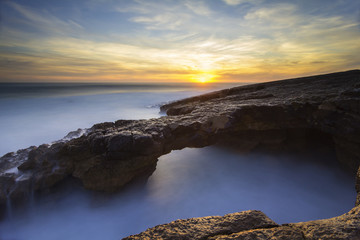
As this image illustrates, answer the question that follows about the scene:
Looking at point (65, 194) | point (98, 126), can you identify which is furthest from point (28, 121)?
point (65, 194)

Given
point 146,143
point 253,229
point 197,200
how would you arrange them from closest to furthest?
point 253,229
point 146,143
point 197,200

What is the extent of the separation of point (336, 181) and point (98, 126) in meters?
7.47

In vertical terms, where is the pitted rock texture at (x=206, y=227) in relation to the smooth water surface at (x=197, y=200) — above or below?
above

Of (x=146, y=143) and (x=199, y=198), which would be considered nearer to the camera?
(x=146, y=143)

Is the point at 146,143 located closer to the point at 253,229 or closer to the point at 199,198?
the point at 199,198

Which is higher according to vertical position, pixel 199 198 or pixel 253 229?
pixel 253 229

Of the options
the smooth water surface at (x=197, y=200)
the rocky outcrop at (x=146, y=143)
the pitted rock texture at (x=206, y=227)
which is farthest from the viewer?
the rocky outcrop at (x=146, y=143)

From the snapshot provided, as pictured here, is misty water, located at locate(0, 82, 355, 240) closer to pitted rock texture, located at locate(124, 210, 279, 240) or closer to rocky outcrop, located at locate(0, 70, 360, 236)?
rocky outcrop, located at locate(0, 70, 360, 236)

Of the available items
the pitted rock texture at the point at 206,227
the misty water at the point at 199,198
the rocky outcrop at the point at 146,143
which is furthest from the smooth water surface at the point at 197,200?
the pitted rock texture at the point at 206,227

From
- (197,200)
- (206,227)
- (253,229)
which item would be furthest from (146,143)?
(253,229)

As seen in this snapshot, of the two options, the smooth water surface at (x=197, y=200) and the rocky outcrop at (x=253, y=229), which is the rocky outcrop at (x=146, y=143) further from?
the rocky outcrop at (x=253, y=229)

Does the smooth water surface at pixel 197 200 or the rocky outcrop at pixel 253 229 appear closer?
the rocky outcrop at pixel 253 229

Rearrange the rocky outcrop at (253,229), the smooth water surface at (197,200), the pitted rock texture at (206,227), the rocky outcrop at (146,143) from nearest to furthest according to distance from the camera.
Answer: the rocky outcrop at (253,229) → the pitted rock texture at (206,227) → the smooth water surface at (197,200) → the rocky outcrop at (146,143)

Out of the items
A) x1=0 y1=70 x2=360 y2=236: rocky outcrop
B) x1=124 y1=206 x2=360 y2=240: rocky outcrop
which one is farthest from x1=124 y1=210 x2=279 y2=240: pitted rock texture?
x1=0 y1=70 x2=360 y2=236: rocky outcrop
